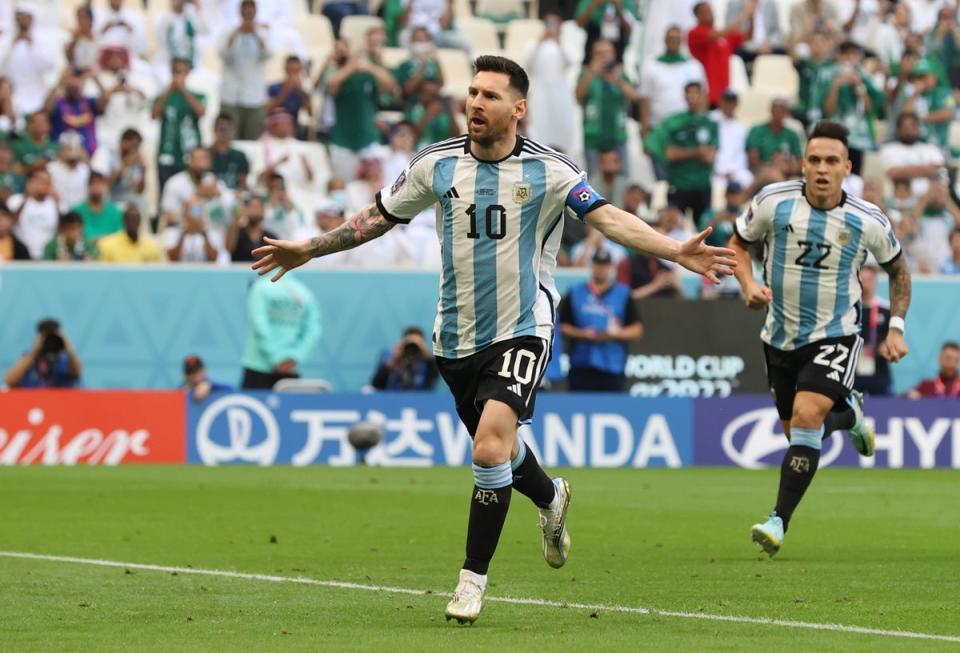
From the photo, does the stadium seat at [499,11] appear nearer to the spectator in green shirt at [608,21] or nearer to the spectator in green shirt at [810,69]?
the spectator in green shirt at [608,21]

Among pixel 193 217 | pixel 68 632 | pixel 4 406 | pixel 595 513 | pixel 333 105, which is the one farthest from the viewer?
pixel 333 105

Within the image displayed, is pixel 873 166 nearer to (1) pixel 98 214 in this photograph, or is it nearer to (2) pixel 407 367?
(2) pixel 407 367

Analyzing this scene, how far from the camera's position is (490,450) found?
8445mm

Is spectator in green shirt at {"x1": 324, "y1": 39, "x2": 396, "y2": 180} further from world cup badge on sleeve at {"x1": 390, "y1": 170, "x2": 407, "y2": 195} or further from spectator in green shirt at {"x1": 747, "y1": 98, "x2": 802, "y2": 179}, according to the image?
world cup badge on sleeve at {"x1": 390, "y1": 170, "x2": 407, "y2": 195}

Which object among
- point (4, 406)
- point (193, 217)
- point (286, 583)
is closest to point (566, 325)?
point (193, 217)

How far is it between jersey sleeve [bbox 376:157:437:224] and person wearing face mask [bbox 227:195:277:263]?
12.7 meters

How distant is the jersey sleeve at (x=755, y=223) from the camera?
12008mm

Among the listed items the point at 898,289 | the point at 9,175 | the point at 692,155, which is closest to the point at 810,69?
the point at 692,155

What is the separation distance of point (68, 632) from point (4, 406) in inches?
504

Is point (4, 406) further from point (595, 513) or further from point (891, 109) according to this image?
point (891, 109)

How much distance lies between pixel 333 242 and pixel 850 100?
17767mm

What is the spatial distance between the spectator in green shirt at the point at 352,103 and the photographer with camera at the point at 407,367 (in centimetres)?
357

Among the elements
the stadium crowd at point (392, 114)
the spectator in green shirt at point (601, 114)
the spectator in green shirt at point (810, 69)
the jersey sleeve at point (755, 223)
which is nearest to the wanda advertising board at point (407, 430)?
the stadium crowd at point (392, 114)

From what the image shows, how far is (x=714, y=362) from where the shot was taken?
22.0m
